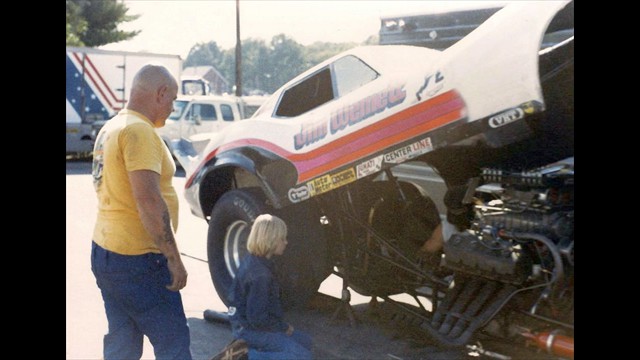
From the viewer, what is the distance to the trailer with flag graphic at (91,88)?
20.6 meters

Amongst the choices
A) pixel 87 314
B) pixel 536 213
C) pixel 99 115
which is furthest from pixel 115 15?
pixel 536 213

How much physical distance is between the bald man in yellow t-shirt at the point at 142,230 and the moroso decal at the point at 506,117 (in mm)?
1721

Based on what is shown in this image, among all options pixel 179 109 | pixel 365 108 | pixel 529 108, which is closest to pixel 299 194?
pixel 365 108

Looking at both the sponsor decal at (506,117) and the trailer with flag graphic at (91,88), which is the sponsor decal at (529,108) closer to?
the sponsor decal at (506,117)

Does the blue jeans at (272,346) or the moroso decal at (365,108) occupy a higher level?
the moroso decal at (365,108)

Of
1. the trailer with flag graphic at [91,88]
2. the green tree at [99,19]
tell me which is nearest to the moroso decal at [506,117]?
the trailer with flag graphic at [91,88]

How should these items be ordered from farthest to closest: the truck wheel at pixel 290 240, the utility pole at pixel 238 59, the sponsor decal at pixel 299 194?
1. the utility pole at pixel 238 59
2. the truck wheel at pixel 290 240
3. the sponsor decal at pixel 299 194

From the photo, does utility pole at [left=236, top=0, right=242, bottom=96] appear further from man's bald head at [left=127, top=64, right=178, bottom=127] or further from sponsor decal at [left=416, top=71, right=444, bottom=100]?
man's bald head at [left=127, top=64, right=178, bottom=127]

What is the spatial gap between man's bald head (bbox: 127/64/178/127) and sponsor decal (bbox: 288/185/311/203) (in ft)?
5.90

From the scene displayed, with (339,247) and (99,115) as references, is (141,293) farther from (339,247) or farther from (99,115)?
(99,115)

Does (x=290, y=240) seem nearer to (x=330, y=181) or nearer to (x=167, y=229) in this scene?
(x=330, y=181)
